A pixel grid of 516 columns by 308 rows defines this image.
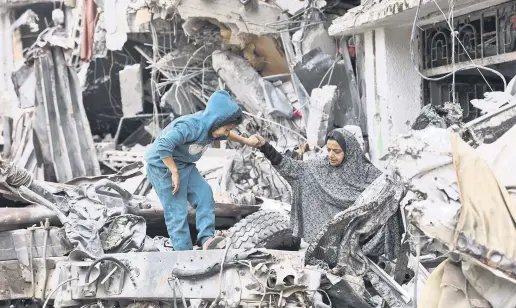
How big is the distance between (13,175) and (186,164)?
5.00 ft

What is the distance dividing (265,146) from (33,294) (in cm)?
237

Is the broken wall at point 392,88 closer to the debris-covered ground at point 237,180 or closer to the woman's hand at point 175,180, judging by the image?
the debris-covered ground at point 237,180

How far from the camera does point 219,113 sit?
20.4ft

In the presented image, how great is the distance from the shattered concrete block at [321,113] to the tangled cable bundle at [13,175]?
16.5 feet

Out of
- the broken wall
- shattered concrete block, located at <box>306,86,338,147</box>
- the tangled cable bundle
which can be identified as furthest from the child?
shattered concrete block, located at <box>306,86,338,147</box>

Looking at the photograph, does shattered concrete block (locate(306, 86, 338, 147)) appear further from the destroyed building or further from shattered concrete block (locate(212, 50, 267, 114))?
shattered concrete block (locate(212, 50, 267, 114))

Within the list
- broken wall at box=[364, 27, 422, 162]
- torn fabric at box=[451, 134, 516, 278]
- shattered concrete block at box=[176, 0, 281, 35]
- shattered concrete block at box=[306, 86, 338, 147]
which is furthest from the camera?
shattered concrete block at box=[176, 0, 281, 35]

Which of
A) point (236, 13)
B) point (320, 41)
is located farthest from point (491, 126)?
point (236, 13)

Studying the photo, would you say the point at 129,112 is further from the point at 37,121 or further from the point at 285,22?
the point at 285,22

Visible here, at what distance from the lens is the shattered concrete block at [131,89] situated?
1489 centimetres

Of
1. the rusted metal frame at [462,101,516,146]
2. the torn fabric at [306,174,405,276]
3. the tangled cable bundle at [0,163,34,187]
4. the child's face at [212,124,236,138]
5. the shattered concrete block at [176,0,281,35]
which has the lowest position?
the torn fabric at [306,174,405,276]

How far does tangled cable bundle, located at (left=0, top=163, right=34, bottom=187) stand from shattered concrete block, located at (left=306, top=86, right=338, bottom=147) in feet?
16.5

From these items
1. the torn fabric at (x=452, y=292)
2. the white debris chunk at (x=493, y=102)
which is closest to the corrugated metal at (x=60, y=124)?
the white debris chunk at (x=493, y=102)

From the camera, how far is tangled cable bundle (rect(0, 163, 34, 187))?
6.71 m
